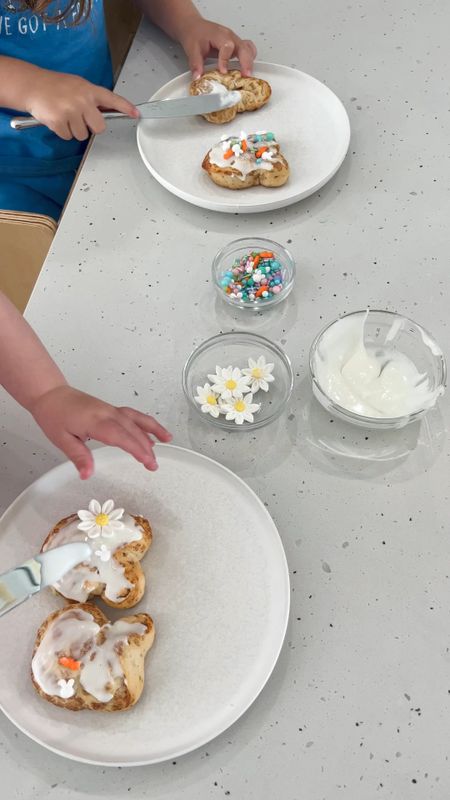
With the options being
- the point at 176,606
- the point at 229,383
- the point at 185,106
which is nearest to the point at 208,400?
the point at 229,383

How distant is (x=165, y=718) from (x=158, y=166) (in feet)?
2.44

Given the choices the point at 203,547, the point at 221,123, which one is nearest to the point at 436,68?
the point at 221,123

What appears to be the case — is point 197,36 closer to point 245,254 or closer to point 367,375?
point 245,254

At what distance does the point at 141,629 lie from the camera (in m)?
0.70

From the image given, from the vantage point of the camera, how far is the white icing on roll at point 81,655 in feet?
2.16

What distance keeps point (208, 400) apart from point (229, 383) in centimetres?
3

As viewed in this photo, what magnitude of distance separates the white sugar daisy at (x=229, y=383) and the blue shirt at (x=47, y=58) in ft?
2.09

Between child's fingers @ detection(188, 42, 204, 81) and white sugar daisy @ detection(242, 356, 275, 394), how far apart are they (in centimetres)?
53

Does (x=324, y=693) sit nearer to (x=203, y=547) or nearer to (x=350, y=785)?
(x=350, y=785)

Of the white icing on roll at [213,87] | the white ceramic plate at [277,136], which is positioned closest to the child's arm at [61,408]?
the white ceramic plate at [277,136]

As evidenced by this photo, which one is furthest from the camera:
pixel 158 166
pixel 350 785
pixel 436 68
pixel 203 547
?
pixel 436 68

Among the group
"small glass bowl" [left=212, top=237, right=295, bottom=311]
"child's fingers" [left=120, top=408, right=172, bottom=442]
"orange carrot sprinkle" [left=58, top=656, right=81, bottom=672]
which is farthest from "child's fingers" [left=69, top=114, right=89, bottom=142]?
"orange carrot sprinkle" [left=58, top=656, right=81, bottom=672]

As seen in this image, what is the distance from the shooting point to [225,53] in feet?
3.66

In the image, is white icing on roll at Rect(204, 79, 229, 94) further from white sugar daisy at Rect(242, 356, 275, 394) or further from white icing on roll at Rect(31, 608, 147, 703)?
white icing on roll at Rect(31, 608, 147, 703)
